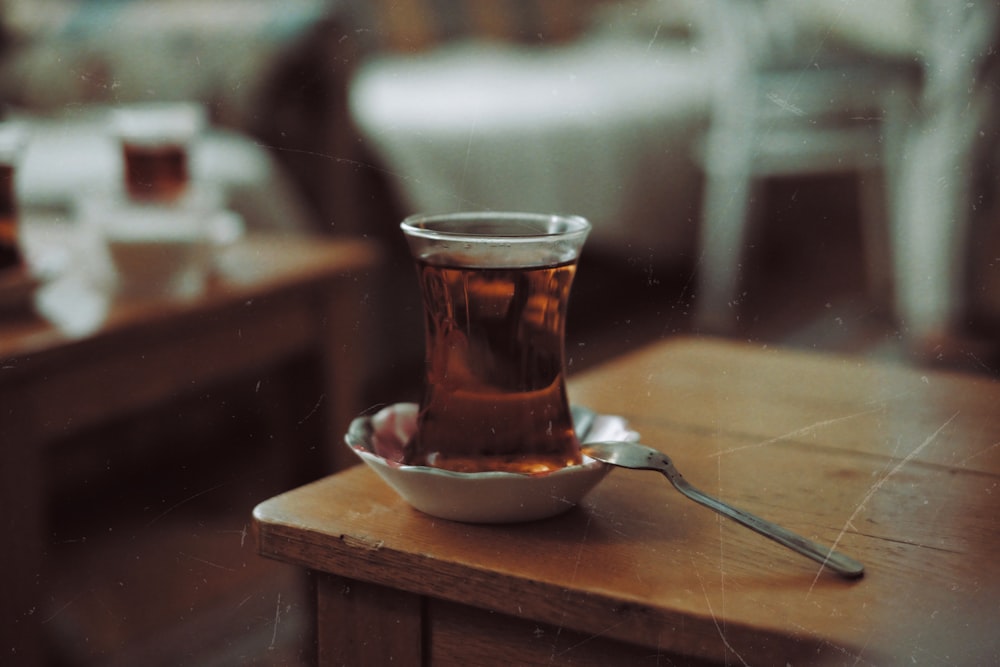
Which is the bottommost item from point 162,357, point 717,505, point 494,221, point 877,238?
point 877,238

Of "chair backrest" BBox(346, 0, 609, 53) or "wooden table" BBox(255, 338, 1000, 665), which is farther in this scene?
"chair backrest" BBox(346, 0, 609, 53)

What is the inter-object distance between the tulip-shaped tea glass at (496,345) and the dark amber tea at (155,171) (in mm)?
756

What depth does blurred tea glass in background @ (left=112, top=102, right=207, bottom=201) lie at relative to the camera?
45.5 inches

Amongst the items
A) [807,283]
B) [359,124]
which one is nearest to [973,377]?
[359,124]

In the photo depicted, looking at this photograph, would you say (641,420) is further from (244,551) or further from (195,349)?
(244,551)

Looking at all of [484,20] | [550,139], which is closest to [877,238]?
[550,139]

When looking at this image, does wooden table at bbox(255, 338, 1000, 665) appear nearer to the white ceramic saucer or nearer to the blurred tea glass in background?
the white ceramic saucer

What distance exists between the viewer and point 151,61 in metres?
2.32

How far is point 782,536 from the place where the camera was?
1.51 feet

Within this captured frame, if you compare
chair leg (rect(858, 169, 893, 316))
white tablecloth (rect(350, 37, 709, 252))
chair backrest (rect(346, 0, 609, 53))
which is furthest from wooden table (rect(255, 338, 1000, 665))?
chair backrest (rect(346, 0, 609, 53))

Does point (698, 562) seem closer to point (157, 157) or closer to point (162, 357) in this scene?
point (162, 357)

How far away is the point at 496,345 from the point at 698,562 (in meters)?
0.12

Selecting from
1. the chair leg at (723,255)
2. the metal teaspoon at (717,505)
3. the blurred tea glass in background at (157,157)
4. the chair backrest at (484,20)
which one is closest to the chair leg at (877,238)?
the chair leg at (723,255)

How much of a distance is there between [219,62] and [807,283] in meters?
1.50
